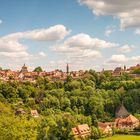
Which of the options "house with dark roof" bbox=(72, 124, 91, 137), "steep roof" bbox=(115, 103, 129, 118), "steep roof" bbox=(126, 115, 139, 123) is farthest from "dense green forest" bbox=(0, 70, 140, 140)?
"steep roof" bbox=(126, 115, 139, 123)

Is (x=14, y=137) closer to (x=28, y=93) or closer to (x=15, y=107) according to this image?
(x=15, y=107)

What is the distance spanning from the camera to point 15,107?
70.0 meters

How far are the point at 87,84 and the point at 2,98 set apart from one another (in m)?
24.4

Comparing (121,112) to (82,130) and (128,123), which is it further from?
(82,130)

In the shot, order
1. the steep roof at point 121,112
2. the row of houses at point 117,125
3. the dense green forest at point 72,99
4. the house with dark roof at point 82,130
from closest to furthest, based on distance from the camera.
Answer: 1. the house with dark roof at point 82,130
2. the row of houses at point 117,125
3. the dense green forest at point 72,99
4. the steep roof at point 121,112

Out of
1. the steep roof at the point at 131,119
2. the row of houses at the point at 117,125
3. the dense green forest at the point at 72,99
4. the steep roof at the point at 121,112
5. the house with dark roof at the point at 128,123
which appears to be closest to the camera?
the row of houses at the point at 117,125

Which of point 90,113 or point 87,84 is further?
point 87,84

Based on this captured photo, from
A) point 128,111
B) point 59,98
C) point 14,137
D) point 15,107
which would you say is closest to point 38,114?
point 15,107

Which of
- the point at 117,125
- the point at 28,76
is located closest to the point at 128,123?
the point at 117,125

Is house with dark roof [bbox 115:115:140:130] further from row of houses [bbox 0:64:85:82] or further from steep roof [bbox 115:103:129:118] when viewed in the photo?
row of houses [bbox 0:64:85:82]

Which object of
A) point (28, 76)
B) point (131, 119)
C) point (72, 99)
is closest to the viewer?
point (131, 119)

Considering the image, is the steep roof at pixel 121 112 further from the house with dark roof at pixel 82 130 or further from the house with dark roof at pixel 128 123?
the house with dark roof at pixel 82 130

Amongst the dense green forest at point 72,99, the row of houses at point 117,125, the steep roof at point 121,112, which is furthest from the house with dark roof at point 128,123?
the steep roof at point 121,112

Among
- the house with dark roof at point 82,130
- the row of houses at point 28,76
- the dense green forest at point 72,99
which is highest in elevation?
the row of houses at point 28,76
